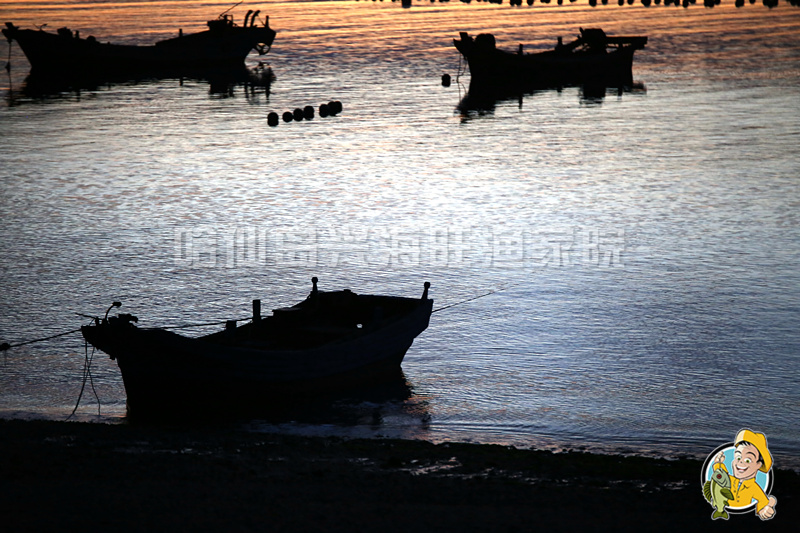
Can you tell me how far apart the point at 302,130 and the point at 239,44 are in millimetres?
26739

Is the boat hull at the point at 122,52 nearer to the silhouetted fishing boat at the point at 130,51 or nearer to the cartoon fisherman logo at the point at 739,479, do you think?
the silhouetted fishing boat at the point at 130,51

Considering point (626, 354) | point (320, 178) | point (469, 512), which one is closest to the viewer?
point (469, 512)

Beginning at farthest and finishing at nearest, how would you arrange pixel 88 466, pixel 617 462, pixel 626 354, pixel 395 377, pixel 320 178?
pixel 320 178 < pixel 626 354 < pixel 395 377 < pixel 617 462 < pixel 88 466

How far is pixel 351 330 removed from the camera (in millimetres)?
15594

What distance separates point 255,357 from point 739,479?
23.4ft

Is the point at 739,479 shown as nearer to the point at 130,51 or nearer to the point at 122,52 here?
the point at 122,52

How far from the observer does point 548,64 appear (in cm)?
5688

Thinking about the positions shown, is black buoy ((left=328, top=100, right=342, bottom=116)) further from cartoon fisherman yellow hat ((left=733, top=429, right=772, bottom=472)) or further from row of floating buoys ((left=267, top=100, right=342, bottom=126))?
cartoon fisherman yellow hat ((left=733, top=429, right=772, bottom=472))

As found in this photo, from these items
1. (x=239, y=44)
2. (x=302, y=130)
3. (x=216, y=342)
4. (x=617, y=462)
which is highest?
(x=239, y=44)

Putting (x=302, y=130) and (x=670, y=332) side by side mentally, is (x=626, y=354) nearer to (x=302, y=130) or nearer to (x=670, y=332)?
(x=670, y=332)

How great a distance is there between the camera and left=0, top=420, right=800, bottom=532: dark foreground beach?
33.0 ft

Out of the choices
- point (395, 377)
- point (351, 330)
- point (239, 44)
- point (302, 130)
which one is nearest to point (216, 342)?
point (351, 330)

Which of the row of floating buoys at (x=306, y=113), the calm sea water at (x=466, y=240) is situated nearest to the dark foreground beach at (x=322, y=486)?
the calm sea water at (x=466, y=240)

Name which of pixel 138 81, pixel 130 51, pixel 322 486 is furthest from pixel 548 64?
A: pixel 322 486
